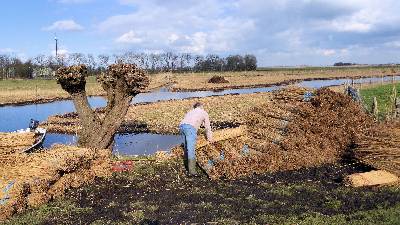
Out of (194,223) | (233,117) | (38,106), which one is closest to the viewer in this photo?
(194,223)

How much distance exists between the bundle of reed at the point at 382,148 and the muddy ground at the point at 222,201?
54 centimetres

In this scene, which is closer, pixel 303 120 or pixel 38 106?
pixel 303 120

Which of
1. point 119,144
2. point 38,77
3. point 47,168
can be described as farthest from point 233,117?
point 38,77

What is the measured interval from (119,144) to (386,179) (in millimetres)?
14387

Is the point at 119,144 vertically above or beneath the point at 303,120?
beneath

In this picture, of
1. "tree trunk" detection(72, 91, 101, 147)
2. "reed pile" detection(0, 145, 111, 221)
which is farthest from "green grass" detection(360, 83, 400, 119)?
"reed pile" detection(0, 145, 111, 221)

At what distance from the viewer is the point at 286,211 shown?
904cm

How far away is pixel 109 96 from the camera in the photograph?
15.6 meters

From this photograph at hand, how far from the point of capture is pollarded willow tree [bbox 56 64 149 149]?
1512 cm

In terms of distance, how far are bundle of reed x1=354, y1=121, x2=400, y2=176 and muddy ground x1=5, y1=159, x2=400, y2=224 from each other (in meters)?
0.54

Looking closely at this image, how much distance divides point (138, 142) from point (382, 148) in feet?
44.7

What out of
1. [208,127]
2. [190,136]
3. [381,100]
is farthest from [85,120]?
[381,100]

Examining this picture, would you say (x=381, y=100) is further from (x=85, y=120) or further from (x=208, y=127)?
(x=85, y=120)

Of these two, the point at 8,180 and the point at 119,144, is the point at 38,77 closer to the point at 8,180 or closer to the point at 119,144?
the point at 119,144
